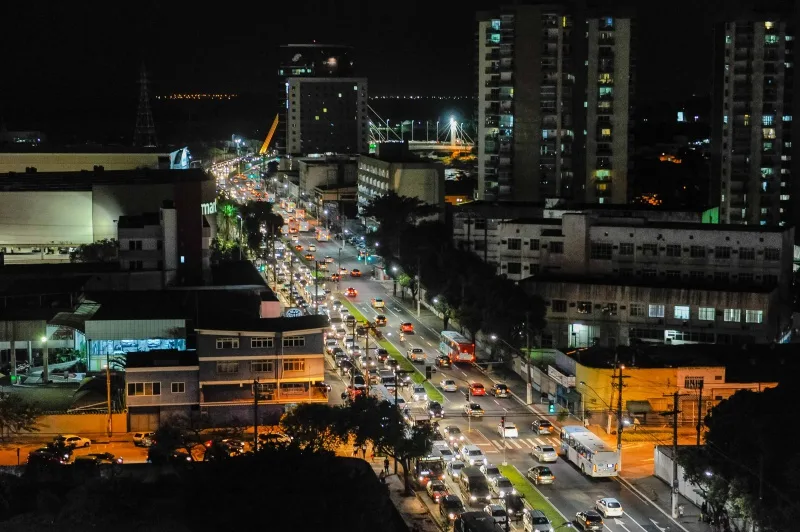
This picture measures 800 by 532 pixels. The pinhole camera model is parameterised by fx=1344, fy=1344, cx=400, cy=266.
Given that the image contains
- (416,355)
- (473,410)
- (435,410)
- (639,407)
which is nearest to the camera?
(639,407)

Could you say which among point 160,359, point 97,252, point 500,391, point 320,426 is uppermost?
point 97,252

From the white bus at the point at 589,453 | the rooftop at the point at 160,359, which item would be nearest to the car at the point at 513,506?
the white bus at the point at 589,453

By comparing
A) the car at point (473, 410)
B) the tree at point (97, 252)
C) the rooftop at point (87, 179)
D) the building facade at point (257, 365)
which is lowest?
the car at point (473, 410)

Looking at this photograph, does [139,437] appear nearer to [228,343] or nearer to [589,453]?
[228,343]

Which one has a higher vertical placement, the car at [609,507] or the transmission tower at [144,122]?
the transmission tower at [144,122]

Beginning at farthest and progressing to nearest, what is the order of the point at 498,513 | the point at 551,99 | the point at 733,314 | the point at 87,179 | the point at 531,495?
the point at 551,99 < the point at 87,179 < the point at 733,314 < the point at 531,495 < the point at 498,513

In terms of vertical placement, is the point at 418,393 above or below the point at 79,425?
above

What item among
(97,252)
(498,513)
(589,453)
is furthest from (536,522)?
(97,252)

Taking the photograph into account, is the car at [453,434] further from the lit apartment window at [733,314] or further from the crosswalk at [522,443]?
the lit apartment window at [733,314]
